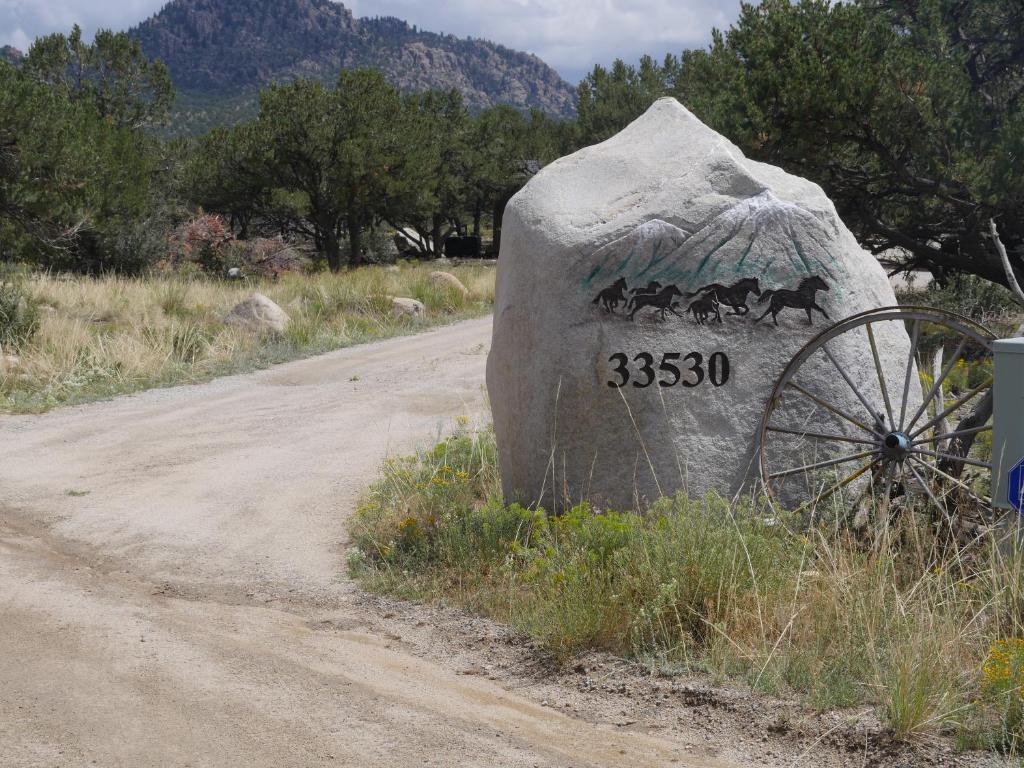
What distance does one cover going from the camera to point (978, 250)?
12.9m

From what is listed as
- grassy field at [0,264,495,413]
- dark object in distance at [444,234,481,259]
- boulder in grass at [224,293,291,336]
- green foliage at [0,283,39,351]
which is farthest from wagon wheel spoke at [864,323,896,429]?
dark object in distance at [444,234,481,259]

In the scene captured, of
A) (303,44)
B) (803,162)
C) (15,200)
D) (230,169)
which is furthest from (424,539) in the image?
(303,44)

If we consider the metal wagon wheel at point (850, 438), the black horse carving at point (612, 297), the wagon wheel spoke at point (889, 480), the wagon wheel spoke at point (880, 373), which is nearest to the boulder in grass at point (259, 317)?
the black horse carving at point (612, 297)

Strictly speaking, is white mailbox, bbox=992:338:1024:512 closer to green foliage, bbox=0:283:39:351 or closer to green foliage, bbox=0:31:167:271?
green foliage, bbox=0:283:39:351

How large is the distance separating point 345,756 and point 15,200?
46.1 feet

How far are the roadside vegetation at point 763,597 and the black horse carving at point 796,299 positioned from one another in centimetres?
103

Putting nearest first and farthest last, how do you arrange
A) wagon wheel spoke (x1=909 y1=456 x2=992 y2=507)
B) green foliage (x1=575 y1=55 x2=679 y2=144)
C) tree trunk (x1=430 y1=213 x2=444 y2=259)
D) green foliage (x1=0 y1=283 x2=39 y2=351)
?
1. wagon wheel spoke (x1=909 y1=456 x2=992 y2=507)
2. green foliage (x1=0 y1=283 x2=39 y2=351)
3. green foliage (x1=575 y1=55 x2=679 y2=144)
4. tree trunk (x1=430 y1=213 x2=444 y2=259)

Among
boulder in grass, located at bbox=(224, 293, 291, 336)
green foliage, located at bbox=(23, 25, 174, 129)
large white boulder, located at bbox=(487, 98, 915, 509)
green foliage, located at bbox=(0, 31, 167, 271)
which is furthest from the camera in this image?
green foliage, located at bbox=(23, 25, 174, 129)

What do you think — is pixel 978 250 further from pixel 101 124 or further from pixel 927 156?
pixel 101 124

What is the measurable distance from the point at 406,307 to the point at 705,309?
13.0m

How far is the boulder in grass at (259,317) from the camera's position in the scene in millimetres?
14766

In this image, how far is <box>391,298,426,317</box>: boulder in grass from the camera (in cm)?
1781

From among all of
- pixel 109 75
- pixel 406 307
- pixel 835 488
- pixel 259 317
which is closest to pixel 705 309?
pixel 835 488

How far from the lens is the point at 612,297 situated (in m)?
5.39
